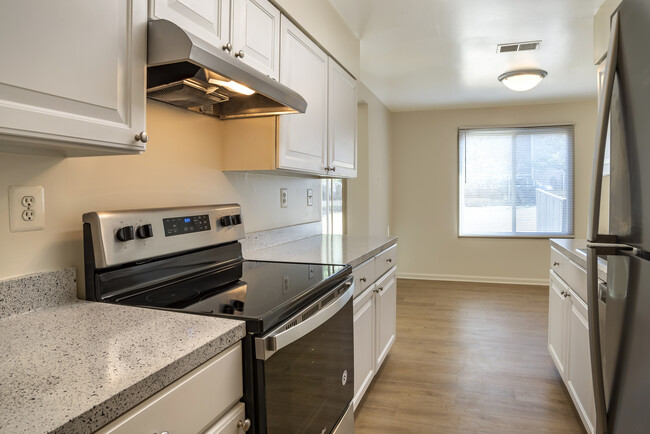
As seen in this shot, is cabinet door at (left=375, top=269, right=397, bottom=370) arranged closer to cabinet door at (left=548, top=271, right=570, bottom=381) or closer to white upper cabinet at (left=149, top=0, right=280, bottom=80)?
cabinet door at (left=548, top=271, right=570, bottom=381)

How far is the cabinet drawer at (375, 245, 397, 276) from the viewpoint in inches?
95.1

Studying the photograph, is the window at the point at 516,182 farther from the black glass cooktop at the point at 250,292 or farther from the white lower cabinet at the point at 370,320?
the black glass cooktop at the point at 250,292

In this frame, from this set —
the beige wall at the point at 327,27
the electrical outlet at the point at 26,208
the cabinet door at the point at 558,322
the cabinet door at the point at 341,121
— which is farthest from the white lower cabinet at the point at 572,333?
the electrical outlet at the point at 26,208

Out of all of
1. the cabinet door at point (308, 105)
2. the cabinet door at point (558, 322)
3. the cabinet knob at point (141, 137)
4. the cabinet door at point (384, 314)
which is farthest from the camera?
the cabinet door at point (384, 314)

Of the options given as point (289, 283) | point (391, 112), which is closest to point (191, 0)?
point (289, 283)

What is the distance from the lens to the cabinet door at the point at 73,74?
0.82m

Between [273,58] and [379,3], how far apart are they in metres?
1.11

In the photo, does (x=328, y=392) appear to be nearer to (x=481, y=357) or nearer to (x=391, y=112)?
(x=481, y=357)

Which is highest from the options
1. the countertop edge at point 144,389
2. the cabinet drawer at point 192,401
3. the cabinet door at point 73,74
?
the cabinet door at point 73,74

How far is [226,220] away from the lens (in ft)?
5.82

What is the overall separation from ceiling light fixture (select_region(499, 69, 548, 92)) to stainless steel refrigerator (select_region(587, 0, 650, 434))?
332 centimetres

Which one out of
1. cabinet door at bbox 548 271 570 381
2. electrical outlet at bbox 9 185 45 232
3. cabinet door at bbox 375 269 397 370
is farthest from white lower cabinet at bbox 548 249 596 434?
electrical outlet at bbox 9 185 45 232

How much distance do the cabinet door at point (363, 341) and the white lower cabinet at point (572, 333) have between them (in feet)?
3.26

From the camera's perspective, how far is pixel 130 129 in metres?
1.09
